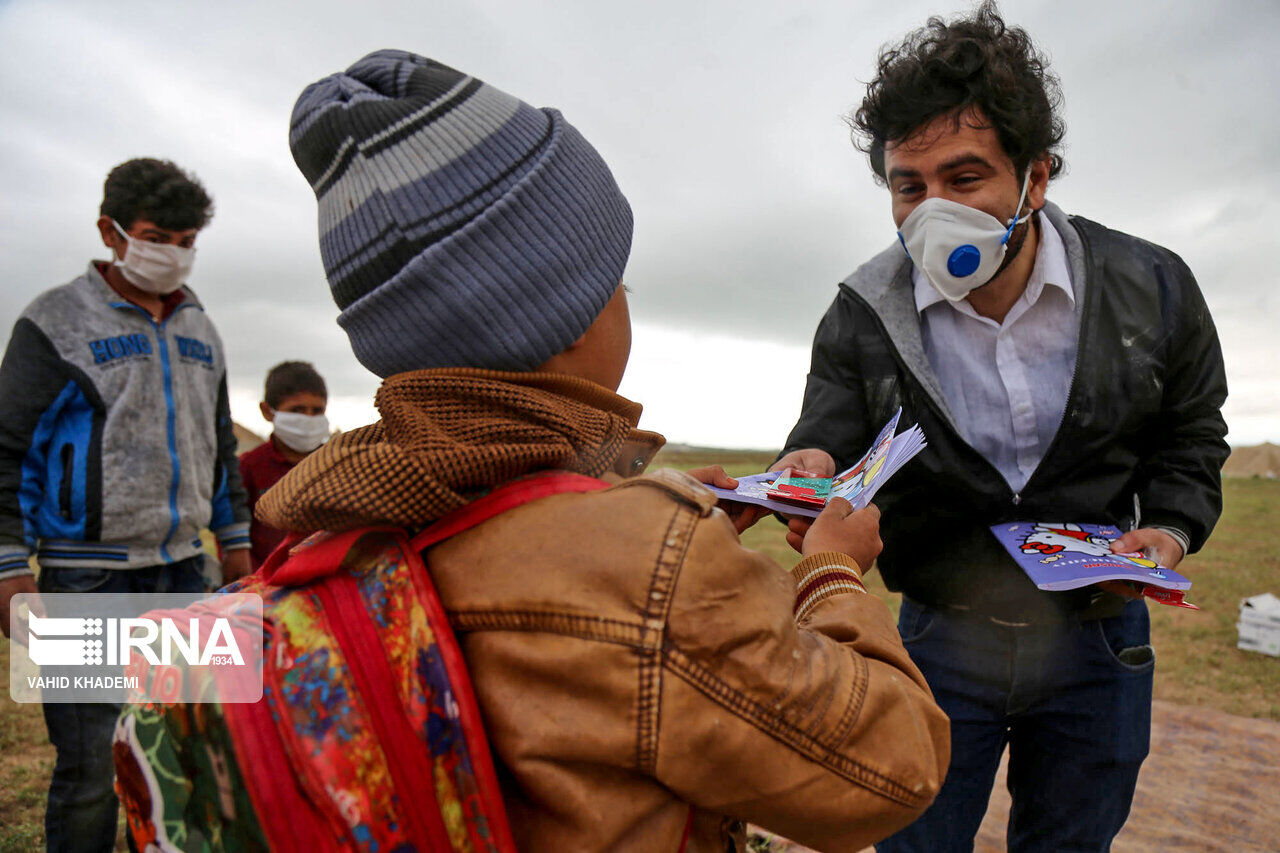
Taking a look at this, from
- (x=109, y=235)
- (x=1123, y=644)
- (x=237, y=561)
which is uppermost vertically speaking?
(x=109, y=235)

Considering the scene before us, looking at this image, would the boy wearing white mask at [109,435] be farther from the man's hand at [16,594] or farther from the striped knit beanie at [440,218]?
the striped knit beanie at [440,218]

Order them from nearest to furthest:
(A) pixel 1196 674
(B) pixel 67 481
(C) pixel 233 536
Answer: (B) pixel 67 481
(C) pixel 233 536
(A) pixel 1196 674

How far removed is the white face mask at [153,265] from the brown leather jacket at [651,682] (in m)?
3.19

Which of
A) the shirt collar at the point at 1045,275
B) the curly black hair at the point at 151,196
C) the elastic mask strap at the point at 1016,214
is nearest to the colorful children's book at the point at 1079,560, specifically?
the shirt collar at the point at 1045,275

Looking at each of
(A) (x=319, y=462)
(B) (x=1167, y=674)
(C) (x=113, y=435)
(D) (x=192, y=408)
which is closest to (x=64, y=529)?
(C) (x=113, y=435)

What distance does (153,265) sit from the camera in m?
3.56

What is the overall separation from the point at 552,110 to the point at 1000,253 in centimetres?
154

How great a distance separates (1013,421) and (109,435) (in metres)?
3.40

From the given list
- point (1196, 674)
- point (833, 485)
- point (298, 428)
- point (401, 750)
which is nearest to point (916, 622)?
point (833, 485)

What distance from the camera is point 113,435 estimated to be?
129 inches

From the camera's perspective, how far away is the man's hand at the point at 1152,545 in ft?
6.84

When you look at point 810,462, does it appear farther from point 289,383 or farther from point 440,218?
point 289,383

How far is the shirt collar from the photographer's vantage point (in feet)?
7.66

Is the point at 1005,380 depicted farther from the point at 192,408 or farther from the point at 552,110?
the point at 192,408
